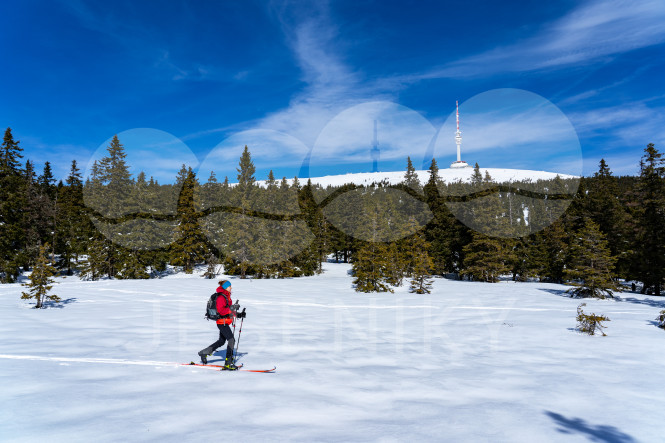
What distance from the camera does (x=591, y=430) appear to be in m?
4.92

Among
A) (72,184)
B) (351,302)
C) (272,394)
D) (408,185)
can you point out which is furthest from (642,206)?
(72,184)

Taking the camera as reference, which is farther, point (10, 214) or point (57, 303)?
point (10, 214)

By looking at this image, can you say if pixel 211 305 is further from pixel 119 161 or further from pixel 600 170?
pixel 600 170

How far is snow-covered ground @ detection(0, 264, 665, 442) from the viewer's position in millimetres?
4703

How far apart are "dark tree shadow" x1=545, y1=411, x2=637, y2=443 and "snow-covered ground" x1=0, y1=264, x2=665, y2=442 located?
0.08ft

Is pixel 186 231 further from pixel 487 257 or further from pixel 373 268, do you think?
pixel 487 257

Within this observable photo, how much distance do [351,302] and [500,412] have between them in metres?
16.5

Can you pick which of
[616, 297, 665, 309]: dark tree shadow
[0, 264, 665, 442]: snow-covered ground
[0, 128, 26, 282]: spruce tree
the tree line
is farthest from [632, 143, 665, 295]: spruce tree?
[0, 128, 26, 282]: spruce tree

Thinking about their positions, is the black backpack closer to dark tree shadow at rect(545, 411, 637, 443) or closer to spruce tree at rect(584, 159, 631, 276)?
dark tree shadow at rect(545, 411, 637, 443)

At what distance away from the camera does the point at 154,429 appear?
4484mm

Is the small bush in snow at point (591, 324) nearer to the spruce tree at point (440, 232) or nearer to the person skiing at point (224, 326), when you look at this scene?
the person skiing at point (224, 326)

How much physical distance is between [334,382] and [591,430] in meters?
4.28

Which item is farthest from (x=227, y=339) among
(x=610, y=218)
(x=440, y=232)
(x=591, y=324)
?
(x=610, y=218)

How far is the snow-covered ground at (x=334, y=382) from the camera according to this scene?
4.70 m
